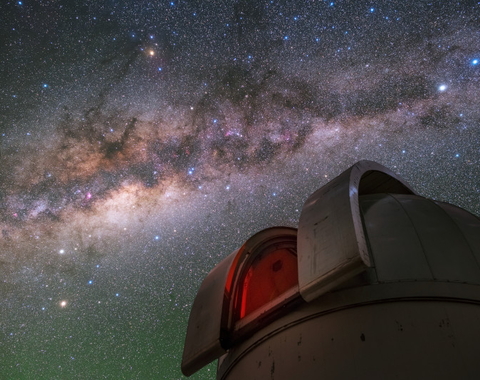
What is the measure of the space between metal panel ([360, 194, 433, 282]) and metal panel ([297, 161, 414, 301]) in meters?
0.37

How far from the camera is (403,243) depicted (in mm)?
3521

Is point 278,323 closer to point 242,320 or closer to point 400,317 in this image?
point 242,320

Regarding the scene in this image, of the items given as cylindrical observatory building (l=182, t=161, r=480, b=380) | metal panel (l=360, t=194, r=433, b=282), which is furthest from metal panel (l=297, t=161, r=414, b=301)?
metal panel (l=360, t=194, r=433, b=282)

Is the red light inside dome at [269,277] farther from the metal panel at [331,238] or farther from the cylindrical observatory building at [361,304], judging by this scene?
the metal panel at [331,238]

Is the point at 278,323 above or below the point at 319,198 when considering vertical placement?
below

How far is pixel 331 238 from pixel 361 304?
0.65 metres

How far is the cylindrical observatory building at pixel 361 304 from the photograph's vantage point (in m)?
2.73

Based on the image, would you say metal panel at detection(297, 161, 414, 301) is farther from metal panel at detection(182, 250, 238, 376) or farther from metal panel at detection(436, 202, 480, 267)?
metal panel at detection(182, 250, 238, 376)

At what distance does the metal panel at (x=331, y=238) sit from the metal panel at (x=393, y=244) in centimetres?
37

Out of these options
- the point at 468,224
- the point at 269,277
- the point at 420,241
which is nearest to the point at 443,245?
the point at 420,241

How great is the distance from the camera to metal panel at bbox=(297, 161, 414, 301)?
2.97 meters

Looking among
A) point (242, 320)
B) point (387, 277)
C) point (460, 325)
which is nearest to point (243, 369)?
point (242, 320)

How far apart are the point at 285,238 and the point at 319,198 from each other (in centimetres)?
127

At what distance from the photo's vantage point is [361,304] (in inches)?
121
